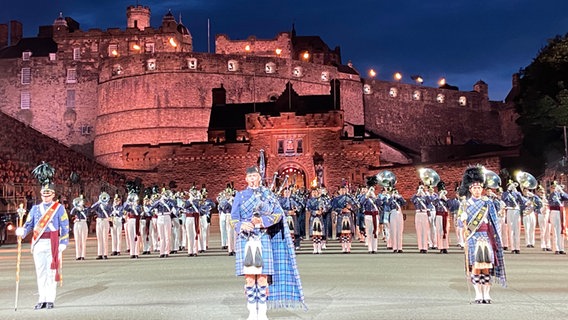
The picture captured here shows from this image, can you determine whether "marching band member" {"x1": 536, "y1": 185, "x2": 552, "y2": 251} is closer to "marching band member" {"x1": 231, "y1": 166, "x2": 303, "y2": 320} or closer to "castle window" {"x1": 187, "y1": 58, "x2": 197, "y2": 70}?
"marching band member" {"x1": 231, "y1": 166, "x2": 303, "y2": 320}

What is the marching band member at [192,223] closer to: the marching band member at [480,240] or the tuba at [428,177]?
the tuba at [428,177]

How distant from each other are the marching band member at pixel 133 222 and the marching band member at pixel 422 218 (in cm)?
788

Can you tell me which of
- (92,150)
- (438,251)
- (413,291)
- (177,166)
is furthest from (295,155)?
(413,291)

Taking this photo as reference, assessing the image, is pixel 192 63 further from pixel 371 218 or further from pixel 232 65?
pixel 371 218

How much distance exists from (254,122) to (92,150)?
2472 centimetres

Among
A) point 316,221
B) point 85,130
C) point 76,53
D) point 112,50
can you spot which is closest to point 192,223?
point 316,221

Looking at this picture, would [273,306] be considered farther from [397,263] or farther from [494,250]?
[397,263]

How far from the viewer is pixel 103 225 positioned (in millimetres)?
19062

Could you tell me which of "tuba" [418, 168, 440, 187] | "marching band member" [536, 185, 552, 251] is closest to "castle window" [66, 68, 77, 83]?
"tuba" [418, 168, 440, 187]

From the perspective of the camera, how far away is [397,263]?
15.5m

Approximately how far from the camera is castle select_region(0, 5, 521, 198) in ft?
177

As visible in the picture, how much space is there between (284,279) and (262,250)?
0.49 meters

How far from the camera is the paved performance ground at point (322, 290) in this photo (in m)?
8.83

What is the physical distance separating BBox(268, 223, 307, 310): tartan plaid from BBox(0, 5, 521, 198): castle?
39512mm
